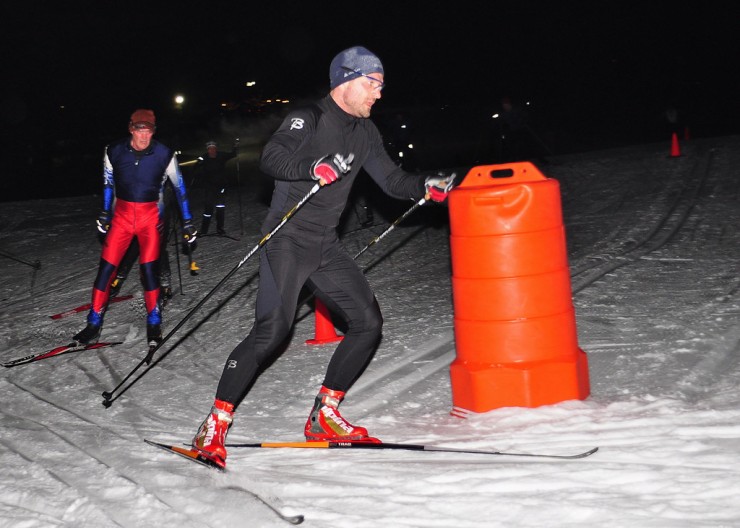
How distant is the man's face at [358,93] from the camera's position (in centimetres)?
449

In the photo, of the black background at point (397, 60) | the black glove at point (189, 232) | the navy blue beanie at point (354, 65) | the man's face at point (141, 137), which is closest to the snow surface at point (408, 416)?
the black glove at point (189, 232)

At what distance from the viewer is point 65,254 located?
1357 cm

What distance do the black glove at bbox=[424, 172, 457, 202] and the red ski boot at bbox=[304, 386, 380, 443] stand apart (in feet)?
3.79

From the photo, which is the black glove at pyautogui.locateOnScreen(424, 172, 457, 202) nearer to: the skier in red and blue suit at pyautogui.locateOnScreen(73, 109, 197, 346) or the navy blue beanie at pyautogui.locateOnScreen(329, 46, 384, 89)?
the navy blue beanie at pyautogui.locateOnScreen(329, 46, 384, 89)

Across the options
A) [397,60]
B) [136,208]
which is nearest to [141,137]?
[136,208]

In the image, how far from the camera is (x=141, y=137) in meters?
7.54

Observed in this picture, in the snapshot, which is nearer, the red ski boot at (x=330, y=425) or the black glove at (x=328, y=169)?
the black glove at (x=328, y=169)

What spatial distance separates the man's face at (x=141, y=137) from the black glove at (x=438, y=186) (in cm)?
353

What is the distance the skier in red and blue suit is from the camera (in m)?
7.69

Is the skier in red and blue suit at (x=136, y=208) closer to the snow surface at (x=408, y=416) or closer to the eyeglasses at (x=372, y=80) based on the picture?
the snow surface at (x=408, y=416)

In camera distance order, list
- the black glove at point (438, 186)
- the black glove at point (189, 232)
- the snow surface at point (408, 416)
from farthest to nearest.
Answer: the black glove at point (189, 232), the black glove at point (438, 186), the snow surface at point (408, 416)

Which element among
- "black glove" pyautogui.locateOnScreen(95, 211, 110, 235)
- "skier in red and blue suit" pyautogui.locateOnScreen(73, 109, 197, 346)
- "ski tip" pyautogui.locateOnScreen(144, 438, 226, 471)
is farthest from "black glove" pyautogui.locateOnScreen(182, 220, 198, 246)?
"ski tip" pyautogui.locateOnScreen(144, 438, 226, 471)

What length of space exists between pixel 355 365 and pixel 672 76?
1478 inches

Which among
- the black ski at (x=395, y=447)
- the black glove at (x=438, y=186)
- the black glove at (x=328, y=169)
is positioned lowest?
the black ski at (x=395, y=447)
